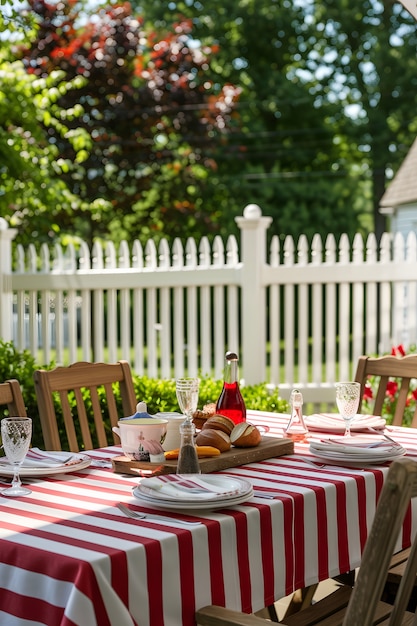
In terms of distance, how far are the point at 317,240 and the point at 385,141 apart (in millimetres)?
15706

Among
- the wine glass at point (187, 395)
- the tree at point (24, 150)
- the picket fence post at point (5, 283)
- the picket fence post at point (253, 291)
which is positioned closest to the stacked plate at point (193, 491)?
the wine glass at point (187, 395)

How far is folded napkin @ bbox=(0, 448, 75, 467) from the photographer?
2701 millimetres

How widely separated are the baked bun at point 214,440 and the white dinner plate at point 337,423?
0.62 meters

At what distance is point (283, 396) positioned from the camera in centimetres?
719

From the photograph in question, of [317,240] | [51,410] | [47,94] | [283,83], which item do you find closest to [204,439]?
[51,410]

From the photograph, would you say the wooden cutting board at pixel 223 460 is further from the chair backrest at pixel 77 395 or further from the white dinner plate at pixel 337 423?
the chair backrest at pixel 77 395

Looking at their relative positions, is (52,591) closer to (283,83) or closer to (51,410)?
(51,410)

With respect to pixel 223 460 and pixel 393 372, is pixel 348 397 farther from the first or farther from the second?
pixel 393 372

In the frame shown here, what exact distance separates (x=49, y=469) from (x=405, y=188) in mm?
11883

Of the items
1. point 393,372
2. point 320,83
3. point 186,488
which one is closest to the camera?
point 186,488

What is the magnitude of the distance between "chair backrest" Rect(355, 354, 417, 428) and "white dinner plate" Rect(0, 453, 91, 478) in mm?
1521

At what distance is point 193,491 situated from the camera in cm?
230

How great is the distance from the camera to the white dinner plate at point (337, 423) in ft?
10.9

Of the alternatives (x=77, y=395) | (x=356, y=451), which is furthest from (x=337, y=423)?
(x=77, y=395)
